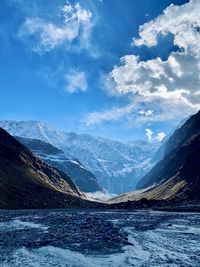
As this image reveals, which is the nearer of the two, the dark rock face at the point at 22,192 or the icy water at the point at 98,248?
the icy water at the point at 98,248

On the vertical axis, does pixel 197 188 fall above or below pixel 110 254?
above

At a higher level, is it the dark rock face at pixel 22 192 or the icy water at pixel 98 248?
the dark rock face at pixel 22 192

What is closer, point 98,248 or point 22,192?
point 98,248

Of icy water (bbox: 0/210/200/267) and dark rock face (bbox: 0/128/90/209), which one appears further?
dark rock face (bbox: 0/128/90/209)

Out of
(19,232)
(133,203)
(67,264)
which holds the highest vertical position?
(133,203)

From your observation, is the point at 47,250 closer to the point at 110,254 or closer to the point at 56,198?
the point at 110,254

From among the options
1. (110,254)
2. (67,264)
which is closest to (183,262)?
(110,254)

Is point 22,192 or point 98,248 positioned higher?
point 22,192

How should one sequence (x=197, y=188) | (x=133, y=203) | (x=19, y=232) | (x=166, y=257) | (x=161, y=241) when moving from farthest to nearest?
1. (x=197, y=188)
2. (x=133, y=203)
3. (x=19, y=232)
4. (x=161, y=241)
5. (x=166, y=257)

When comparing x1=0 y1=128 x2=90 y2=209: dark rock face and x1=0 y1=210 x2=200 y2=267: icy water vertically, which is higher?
x1=0 y1=128 x2=90 y2=209: dark rock face

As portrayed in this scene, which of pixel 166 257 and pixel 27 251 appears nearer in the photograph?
pixel 166 257

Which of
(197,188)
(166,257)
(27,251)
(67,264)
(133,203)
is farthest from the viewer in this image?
(197,188)
